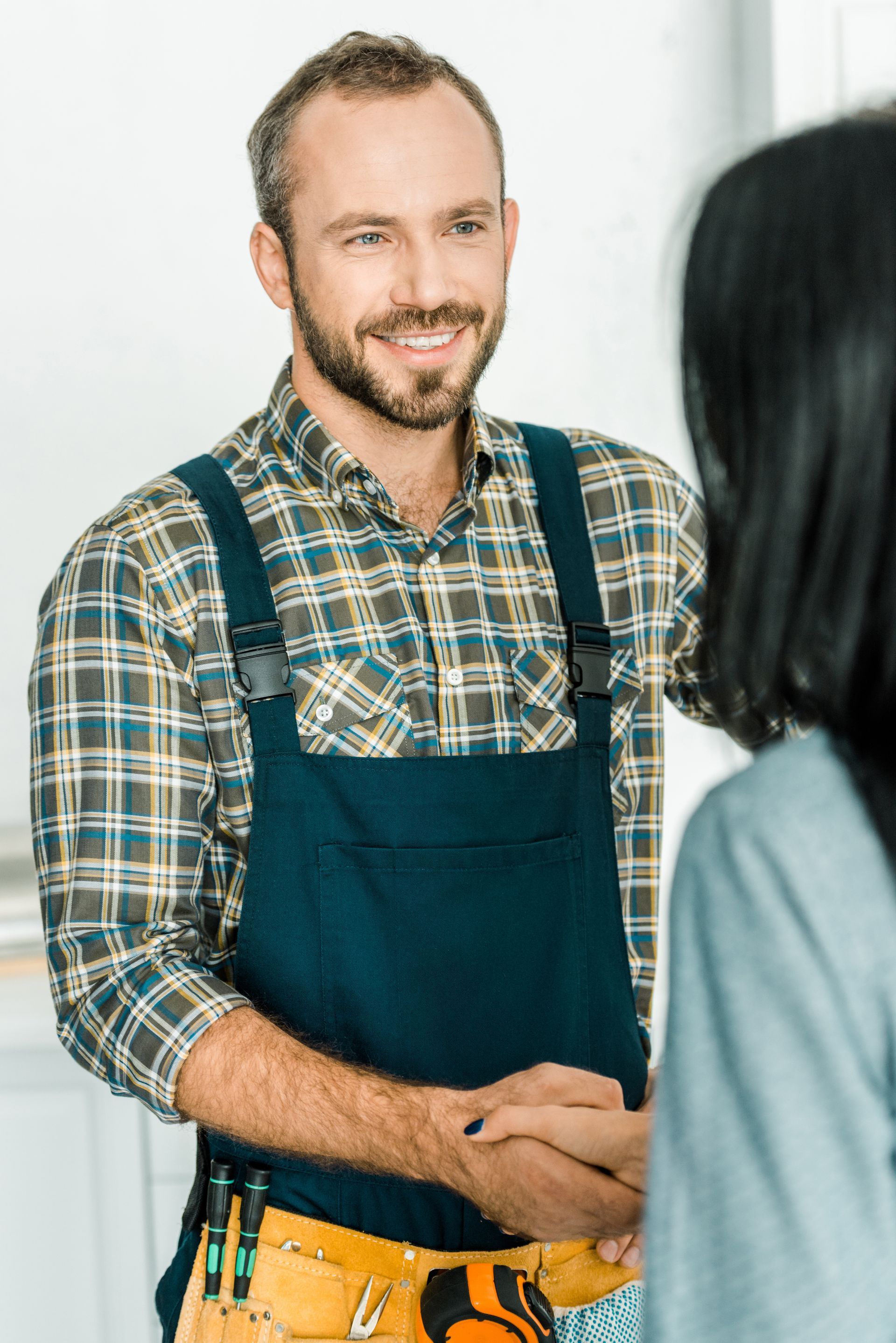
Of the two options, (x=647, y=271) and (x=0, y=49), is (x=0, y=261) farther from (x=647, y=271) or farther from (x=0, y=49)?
(x=647, y=271)

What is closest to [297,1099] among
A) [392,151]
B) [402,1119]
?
[402,1119]

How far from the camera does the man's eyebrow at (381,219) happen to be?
124 cm

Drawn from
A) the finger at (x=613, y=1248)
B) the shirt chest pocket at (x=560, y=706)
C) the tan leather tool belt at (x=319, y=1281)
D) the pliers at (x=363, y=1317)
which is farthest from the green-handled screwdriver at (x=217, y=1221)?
the shirt chest pocket at (x=560, y=706)

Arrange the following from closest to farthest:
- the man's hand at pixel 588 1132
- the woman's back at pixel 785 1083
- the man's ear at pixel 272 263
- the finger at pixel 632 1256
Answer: the woman's back at pixel 785 1083 → the man's hand at pixel 588 1132 → the finger at pixel 632 1256 → the man's ear at pixel 272 263

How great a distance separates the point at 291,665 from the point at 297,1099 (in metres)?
0.38

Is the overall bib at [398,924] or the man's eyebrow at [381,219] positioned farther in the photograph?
the man's eyebrow at [381,219]

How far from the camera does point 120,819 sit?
1.11 metres

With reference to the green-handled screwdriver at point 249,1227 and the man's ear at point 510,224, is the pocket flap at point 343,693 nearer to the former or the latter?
the green-handled screwdriver at point 249,1227

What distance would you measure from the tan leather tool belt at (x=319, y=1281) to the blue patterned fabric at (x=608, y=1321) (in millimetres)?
15

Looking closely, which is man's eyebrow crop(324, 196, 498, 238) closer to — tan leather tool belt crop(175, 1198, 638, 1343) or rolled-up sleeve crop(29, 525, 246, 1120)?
rolled-up sleeve crop(29, 525, 246, 1120)

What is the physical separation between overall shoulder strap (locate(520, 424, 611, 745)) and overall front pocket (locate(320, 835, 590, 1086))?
14cm

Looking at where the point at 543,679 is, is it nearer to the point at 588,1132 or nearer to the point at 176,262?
the point at 588,1132

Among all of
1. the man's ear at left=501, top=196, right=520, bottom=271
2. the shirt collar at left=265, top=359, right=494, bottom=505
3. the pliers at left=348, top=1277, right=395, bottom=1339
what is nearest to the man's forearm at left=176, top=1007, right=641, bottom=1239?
the pliers at left=348, top=1277, right=395, bottom=1339

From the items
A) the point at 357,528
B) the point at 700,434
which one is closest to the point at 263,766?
the point at 357,528
